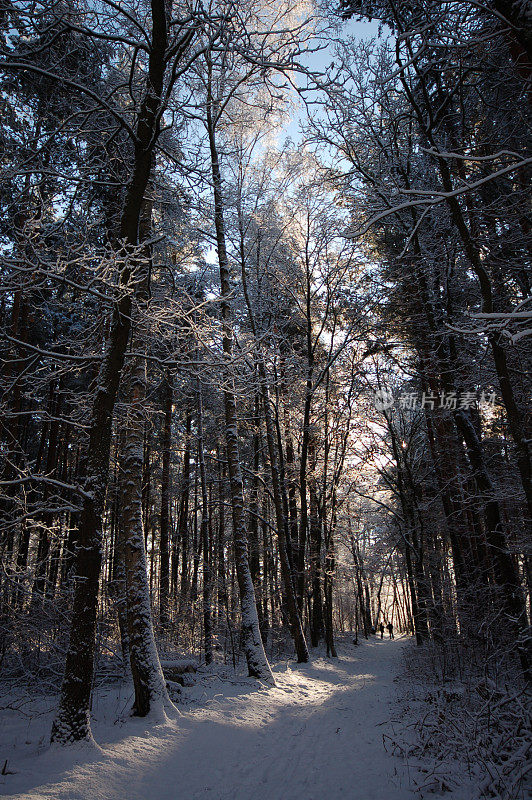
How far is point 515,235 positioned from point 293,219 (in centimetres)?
815

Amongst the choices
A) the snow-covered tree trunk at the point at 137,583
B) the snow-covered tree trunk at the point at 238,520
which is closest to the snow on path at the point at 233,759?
the snow-covered tree trunk at the point at 137,583

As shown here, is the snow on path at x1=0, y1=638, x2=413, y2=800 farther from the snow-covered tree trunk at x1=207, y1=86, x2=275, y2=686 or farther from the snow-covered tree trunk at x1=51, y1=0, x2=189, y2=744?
the snow-covered tree trunk at x1=207, y1=86, x2=275, y2=686

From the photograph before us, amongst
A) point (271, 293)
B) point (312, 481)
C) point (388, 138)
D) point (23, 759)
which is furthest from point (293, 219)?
point (23, 759)

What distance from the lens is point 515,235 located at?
780 centimetres

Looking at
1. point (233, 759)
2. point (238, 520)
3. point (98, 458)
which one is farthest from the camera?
point (238, 520)

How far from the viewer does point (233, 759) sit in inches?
195

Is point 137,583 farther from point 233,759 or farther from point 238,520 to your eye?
point 238,520

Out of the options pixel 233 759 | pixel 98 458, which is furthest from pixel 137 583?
pixel 233 759

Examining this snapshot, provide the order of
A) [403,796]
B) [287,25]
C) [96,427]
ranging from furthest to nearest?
1. [287,25]
2. [96,427]
3. [403,796]

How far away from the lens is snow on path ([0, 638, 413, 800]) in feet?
12.9

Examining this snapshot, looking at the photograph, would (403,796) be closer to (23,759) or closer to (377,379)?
(23,759)

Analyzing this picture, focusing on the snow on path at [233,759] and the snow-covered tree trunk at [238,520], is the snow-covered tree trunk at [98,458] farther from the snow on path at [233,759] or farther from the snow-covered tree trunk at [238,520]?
the snow-covered tree trunk at [238,520]

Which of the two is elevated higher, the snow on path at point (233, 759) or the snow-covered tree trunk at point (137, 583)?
the snow-covered tree trunk at point (137, 583)

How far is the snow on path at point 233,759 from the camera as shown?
3.92 metres
